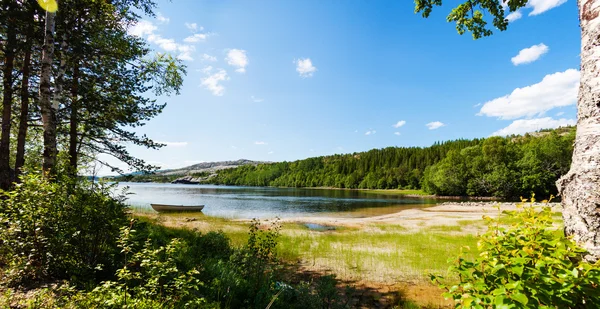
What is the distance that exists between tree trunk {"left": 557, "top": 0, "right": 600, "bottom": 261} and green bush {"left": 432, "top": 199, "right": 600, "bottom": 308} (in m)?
0.25

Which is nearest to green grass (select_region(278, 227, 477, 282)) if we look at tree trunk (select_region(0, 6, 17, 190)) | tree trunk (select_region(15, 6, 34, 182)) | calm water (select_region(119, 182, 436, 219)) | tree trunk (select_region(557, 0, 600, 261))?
tree trunk (select_region(557, 0, 600, 261))

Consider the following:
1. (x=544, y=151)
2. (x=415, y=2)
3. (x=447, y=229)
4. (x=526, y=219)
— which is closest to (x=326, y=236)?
(x=447, y=229)

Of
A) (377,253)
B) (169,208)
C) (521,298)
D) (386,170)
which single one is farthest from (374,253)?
(386,170)

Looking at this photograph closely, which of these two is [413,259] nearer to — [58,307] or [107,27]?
[58,307]

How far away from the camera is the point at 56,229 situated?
470cm

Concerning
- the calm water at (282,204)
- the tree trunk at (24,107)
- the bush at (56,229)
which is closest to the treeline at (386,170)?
the calm water at (282,204)

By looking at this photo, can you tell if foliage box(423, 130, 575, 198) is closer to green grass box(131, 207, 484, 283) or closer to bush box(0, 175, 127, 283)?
green grass box(131, 207, 484, 283)

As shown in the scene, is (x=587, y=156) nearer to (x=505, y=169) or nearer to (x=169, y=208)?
(x=169, y=208)

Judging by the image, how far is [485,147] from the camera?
89812 millimetres

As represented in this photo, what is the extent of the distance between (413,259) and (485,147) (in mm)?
96643

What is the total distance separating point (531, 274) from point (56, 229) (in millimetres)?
A: 6656

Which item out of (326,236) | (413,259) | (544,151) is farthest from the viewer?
(544,151)

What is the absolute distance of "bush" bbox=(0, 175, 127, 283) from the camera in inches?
176

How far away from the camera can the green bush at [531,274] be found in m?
1.75
